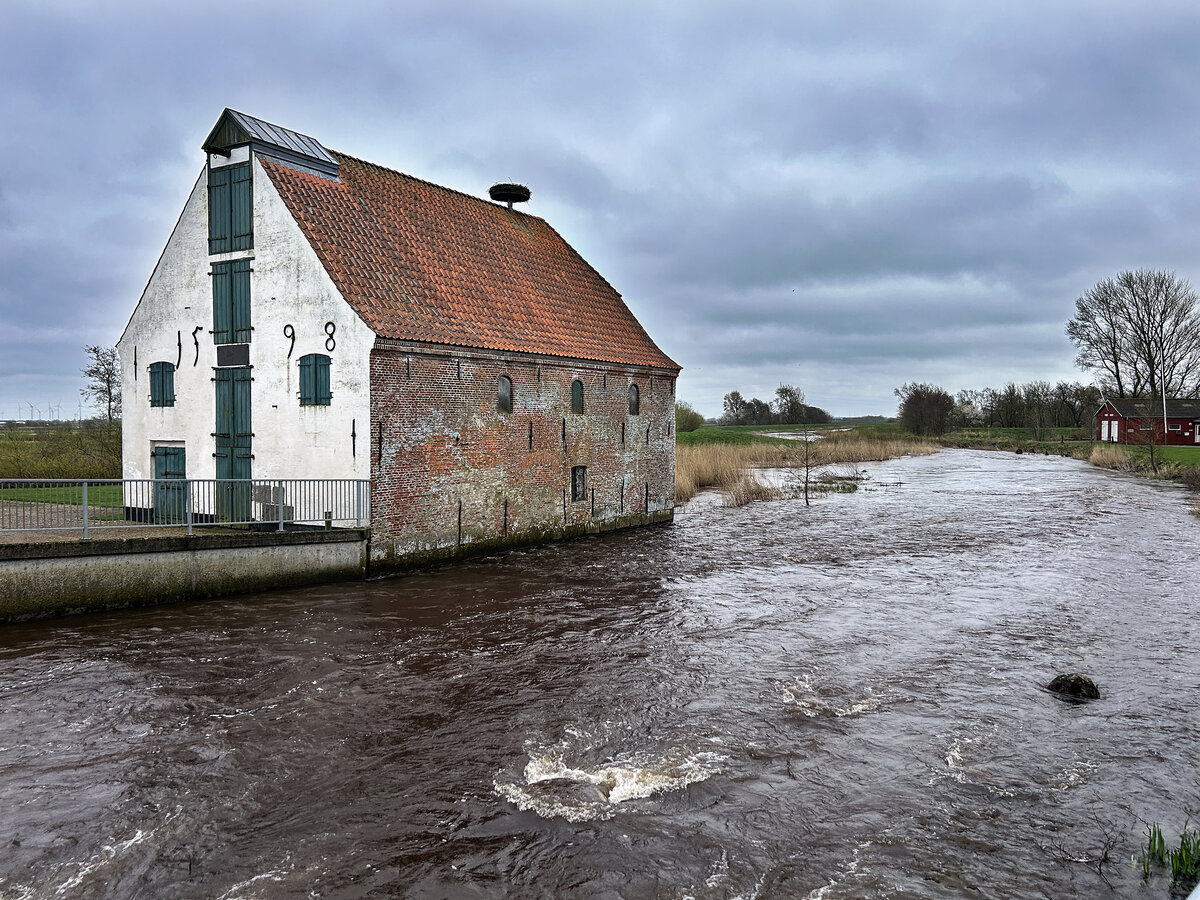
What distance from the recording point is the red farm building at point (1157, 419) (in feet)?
172

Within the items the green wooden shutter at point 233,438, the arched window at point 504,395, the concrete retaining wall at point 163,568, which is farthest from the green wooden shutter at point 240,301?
A: the arched window at point 504,395

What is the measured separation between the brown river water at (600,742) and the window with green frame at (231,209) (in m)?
6.86

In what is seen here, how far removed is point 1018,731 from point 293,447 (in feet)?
39.6

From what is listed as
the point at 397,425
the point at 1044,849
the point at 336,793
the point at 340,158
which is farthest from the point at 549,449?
the point at 1044,849

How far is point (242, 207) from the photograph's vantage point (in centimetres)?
1509

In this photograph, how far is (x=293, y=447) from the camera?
14695mm

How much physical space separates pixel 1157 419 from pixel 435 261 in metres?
53.4

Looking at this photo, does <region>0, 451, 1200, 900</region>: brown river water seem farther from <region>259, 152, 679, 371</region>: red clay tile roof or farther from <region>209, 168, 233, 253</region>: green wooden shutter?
<region>209, 168, 233, 253</region>: green wooden shutter

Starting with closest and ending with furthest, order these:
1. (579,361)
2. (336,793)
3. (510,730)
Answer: (336,793) < (510,730) < (579,361)

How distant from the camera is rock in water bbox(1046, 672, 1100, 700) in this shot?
8.62 metres

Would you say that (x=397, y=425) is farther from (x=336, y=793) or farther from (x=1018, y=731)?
(x=1018, y=731)

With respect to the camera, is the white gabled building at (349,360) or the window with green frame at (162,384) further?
the window with green frame at (162,384)

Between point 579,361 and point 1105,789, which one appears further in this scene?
point 579,361

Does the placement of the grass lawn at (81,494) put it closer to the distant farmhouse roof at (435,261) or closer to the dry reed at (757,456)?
the distant farmhouse roof at (435,261)
